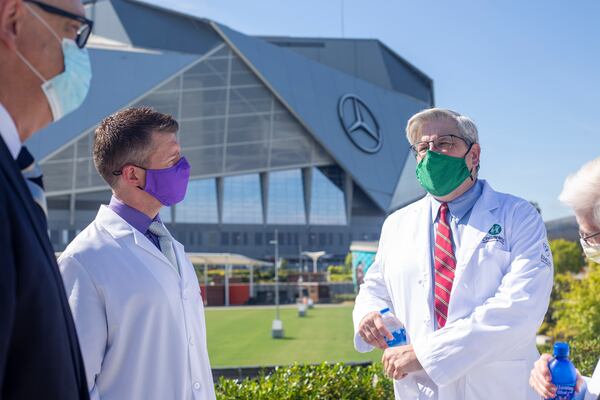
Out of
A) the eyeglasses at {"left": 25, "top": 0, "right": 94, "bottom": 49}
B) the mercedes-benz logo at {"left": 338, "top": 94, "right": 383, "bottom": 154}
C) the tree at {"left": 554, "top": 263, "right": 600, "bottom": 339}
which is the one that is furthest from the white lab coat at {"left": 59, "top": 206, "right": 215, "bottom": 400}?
the mercedes-benz logo at {"left": 338, "top": 94, "right": 383, "bottom": 154}

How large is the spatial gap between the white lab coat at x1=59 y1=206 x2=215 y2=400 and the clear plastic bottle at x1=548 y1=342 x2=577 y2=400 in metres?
1.53

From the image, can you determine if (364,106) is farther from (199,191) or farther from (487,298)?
(487,298)

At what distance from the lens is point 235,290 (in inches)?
1287

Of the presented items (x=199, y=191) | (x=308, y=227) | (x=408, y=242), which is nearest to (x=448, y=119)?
(x=408, y=242)

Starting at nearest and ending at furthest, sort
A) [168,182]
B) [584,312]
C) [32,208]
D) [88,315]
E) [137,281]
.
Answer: [32,208] → [88,315] → [137,281] → [168,182] → [584,312]

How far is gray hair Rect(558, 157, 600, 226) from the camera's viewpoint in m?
2.36

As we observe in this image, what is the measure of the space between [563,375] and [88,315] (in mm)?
1898

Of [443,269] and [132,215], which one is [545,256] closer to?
[443,269]

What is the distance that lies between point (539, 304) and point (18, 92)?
7.77 ft

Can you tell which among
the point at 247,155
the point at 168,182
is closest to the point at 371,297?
the point at 168,182

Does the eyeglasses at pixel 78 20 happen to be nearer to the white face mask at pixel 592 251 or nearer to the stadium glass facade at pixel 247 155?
the white face mask at pixel 592 251

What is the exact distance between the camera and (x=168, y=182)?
319 cm

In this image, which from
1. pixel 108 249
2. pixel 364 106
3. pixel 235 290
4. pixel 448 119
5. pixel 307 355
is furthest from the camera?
pixel 364 106

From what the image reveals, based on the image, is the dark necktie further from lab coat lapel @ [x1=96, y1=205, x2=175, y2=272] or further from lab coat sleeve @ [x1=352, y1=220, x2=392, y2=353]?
lab coat sleeve @ [x1=352, y1=220, x2=392, y2=353]
